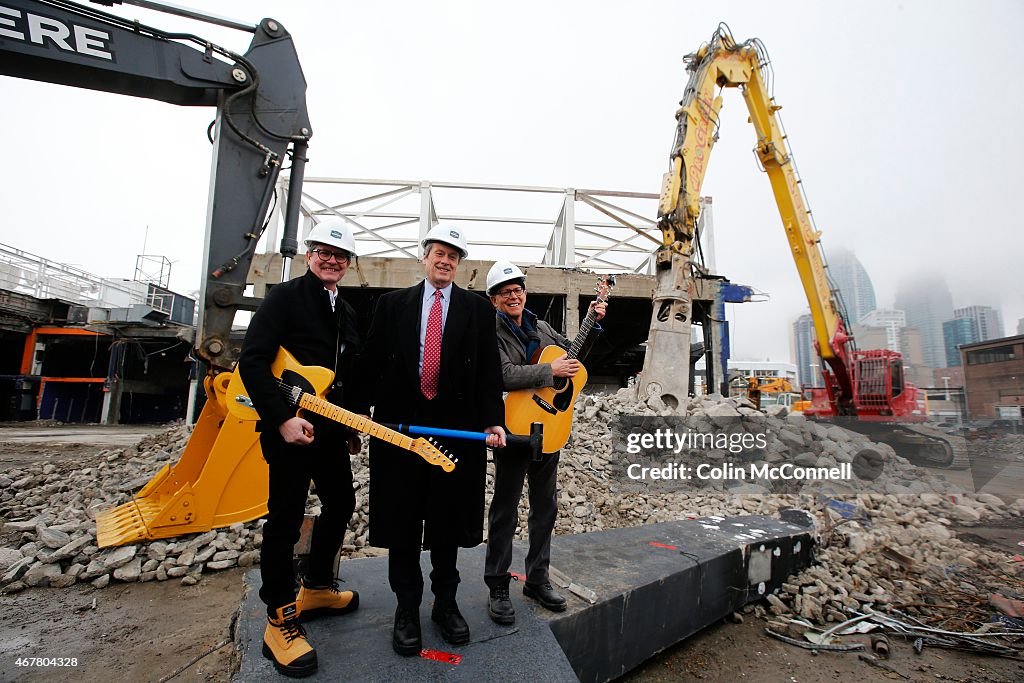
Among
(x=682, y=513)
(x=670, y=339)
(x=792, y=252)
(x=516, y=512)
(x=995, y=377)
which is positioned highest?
(x=792, y=252)

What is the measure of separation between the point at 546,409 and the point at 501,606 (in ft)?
3.02

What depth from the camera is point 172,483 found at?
3.80m

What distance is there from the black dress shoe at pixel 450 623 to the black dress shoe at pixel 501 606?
0.19m

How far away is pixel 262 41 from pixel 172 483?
354 cm

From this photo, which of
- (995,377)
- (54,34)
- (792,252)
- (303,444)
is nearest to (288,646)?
(303,444)

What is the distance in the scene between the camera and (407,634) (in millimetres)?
1773

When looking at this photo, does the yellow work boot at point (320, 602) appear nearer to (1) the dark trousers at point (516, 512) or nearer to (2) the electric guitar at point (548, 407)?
(1) the dark trousers at point (516, 512)

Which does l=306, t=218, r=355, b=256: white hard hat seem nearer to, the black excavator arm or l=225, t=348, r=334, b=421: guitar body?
l=225, t=348, r=334, b=421: guitar body

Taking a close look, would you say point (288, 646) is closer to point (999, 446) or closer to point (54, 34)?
point (54, 34)

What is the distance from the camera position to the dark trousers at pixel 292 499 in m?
1.77

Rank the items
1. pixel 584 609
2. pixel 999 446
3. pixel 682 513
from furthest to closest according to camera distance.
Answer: pixel 999 446, pixel 682 513, pixel 584 609

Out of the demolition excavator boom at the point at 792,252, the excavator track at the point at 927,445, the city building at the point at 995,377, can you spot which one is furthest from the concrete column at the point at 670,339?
the city building at the point at 995,377

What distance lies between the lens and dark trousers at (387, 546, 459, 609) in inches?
72.4

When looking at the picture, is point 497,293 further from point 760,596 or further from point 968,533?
point 968,533
